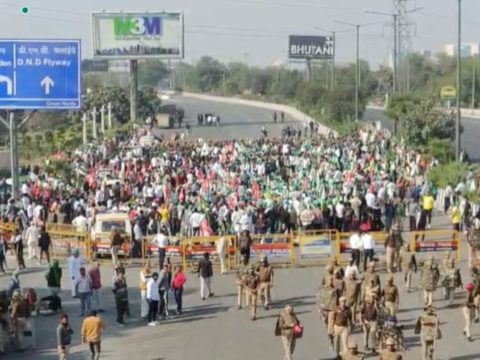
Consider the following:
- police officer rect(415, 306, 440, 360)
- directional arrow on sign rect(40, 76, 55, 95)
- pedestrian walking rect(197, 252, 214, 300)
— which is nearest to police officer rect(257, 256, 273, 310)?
pedestrian walking rect(197, 252, 214, 300)

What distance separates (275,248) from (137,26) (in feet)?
185

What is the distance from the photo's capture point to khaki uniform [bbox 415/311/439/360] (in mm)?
17984

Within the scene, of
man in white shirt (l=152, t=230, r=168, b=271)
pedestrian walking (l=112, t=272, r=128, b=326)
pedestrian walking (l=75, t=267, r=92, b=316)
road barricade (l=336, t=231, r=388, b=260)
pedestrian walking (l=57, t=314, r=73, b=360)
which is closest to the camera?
pedestrian walking (l=57, t=314, r=73, b=360)

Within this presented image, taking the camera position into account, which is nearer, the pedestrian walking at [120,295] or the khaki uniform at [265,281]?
the pedestrian walking at [120,295]

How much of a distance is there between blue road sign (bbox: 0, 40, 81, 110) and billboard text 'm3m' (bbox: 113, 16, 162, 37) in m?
47.3

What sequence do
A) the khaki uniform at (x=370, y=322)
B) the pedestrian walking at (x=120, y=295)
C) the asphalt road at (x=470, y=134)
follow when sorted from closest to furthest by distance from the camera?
the khaki uniform at (x=370, y=322) < the pedestrian walking at (x=120, y=295) < the asphalt road at (x=470, y=134)

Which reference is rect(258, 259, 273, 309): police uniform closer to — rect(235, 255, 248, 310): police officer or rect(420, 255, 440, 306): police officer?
rect(235, 255, 248, 310): police officer

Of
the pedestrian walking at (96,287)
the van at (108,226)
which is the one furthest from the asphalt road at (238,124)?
the pedestrian walking at (96,287)

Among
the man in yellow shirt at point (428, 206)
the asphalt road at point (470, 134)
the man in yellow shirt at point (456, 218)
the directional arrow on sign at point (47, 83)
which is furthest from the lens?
the asphalt road at point (470, 134)

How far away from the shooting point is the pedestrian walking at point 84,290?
2206 centimetres

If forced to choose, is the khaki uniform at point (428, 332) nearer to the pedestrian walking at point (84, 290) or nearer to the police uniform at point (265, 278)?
the police uniform at point (265, 278)

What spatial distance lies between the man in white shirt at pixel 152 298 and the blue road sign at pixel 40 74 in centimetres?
1425

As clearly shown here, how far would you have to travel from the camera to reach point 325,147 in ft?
153

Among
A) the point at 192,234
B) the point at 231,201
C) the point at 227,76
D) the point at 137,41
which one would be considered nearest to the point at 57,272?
the point at 192,234
